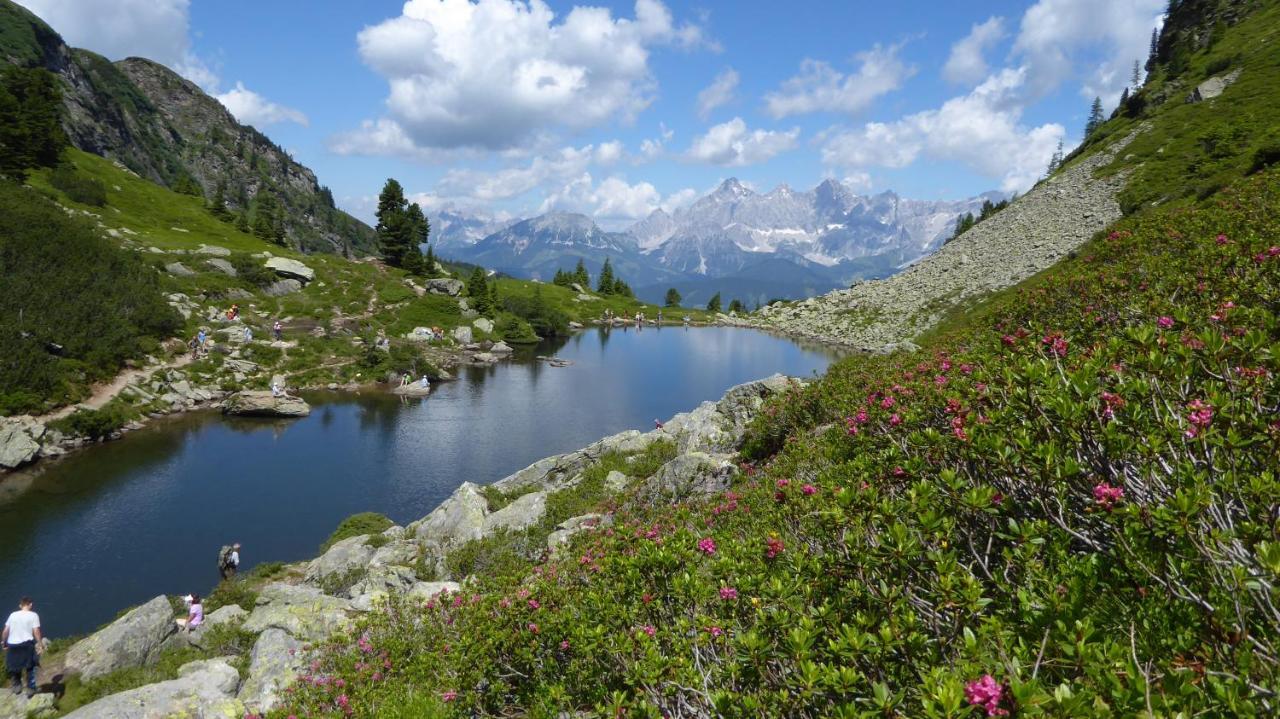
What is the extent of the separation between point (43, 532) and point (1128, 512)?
143ft

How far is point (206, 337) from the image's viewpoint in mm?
63781

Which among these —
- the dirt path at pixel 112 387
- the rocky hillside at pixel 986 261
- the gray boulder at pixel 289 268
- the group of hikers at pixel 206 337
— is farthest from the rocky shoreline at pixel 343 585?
the gray boulder at pixel 289 268

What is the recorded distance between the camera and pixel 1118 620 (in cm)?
470

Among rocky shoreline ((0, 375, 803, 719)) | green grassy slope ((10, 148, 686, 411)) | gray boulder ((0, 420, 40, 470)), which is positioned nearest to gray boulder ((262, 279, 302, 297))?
green grassy slope ((10, 148, 686, 411))

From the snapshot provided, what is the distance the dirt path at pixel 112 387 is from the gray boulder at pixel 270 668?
40895 millimetres

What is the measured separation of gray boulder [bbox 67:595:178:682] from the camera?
674 inches

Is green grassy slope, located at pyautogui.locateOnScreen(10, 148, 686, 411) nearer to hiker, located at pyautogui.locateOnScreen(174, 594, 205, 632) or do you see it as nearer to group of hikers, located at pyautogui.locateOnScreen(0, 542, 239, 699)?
hiker, located at pyautogui.locateOnScreen(174, 594, 205, 632)

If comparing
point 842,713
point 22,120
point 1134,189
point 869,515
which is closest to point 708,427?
point 869,515

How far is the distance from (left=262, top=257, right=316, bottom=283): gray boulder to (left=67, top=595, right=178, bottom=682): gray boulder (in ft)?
268

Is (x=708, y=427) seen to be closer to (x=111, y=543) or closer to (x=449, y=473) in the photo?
(x=449, y=473)

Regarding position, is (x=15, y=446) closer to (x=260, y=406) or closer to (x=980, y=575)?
(x=260, y=406)

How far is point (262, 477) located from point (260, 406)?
16.8m

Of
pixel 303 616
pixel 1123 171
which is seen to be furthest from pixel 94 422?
pixel 1123 171

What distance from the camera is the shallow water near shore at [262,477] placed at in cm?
2666
